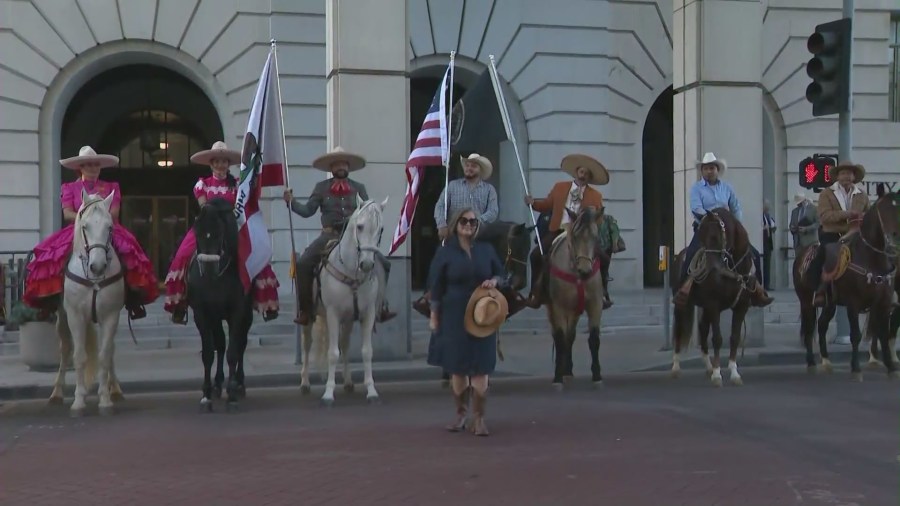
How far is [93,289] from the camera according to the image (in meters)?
10.3

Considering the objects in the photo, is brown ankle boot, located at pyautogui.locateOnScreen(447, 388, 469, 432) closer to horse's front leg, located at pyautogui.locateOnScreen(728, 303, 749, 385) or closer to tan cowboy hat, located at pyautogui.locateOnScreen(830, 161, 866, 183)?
horse's front leg, located at pyautogui.locateOnScreen(728, 303, 749, 385)

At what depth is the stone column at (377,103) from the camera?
13.9 meters

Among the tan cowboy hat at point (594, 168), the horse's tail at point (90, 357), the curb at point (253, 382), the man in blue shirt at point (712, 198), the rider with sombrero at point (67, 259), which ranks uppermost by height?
the tan cowboy hat at point (594, 168)

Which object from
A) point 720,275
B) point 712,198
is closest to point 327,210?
point 720,275

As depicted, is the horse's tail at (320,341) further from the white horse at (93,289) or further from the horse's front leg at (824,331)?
the horse's front leg at (824,331)

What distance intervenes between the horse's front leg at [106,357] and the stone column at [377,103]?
14.0 ft

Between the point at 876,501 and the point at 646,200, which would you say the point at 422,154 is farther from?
the point at 646,200

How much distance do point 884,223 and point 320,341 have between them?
7.21m

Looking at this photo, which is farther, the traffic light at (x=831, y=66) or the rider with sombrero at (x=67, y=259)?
the traffic light at (x=831, y=66)

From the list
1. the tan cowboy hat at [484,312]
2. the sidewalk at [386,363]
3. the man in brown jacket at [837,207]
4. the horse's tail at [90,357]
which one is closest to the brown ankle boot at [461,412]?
the tan cowboy hat at [484,312]

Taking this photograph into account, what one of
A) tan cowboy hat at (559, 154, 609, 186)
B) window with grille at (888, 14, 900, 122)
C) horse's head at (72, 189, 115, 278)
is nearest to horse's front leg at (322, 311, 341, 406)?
horse's head at (72, 189, 115, 278)

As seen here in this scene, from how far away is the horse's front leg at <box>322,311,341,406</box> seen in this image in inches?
429

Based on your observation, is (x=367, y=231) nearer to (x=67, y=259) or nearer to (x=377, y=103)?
(x=67, y=259)

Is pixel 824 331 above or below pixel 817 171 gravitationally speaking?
below
